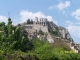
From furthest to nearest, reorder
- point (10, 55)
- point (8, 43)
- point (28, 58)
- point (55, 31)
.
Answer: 1. point (55, 31)
2. point (8, 43)
3. point (28, 58)
4. point (10, 55)

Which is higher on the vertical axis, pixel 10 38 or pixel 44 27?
pixel 44 27

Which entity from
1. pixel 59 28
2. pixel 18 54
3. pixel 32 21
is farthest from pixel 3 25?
pixel 59 28

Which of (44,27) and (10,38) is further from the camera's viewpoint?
(44,27)

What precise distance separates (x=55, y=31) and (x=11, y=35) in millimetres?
94998

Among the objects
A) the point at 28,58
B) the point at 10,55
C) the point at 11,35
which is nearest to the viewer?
the point at 10,55

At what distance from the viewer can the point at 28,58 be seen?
21.2m

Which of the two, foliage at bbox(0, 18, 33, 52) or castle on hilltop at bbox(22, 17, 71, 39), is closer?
foliage at bbox(0, 18, 33, 52)

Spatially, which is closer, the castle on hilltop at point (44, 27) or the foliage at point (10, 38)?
the foliage at point (10, 38)

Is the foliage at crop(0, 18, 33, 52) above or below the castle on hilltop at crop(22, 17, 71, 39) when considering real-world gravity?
below

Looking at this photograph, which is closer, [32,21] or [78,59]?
[78,59]

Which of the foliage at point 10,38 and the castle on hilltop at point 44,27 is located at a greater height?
the castle on hilltop at point 44,27

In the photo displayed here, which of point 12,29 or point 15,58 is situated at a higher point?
point 12,29

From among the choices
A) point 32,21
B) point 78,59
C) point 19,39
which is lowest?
point 78,59

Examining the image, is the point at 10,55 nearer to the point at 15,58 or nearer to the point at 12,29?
the point at 15,58
